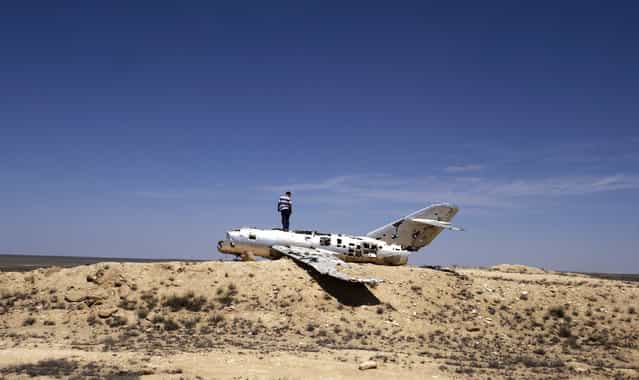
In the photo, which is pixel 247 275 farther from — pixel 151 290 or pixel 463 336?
pixel 463 336

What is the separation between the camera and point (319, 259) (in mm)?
27844

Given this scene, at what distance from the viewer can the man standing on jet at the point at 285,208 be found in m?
30.9

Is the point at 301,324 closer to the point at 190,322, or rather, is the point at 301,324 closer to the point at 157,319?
the point at 190,322

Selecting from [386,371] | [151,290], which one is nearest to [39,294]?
[151,290]

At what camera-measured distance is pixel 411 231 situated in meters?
32.8

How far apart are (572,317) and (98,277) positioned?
25.2m

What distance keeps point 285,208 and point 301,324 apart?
9.98 m

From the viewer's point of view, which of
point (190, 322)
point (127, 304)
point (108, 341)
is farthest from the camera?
point (127, 304)

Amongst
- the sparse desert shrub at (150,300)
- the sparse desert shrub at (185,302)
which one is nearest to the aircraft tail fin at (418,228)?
the sparse desert shrub at (185,302)

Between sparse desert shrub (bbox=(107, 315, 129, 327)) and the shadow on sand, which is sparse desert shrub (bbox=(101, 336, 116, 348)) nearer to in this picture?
sparse desert shrub (bbox=(107, 315, 129, 327))

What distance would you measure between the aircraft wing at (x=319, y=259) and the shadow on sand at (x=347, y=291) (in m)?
0.65

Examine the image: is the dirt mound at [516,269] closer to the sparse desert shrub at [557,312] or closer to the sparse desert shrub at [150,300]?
the sparse desert shrub at [557,312]

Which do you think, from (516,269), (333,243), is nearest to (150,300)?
(333,243)

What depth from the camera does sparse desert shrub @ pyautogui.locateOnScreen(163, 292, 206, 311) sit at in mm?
23827
